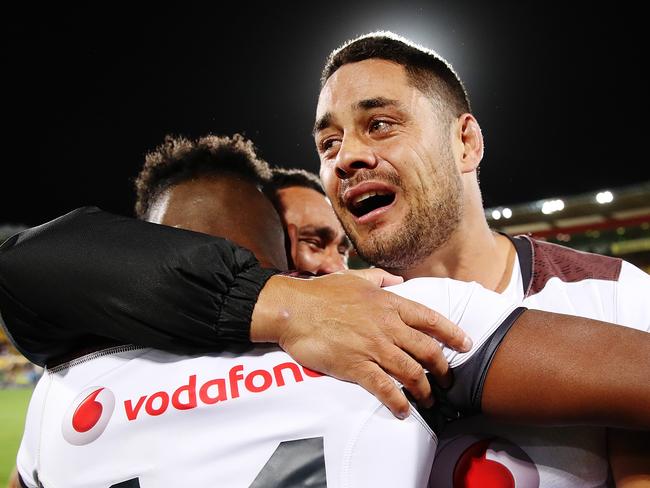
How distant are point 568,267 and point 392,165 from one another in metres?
0.62

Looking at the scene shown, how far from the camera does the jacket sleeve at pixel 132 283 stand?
1.21 m

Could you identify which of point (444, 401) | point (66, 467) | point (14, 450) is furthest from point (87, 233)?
point (14, 450)

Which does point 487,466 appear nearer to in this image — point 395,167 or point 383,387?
point 383,387

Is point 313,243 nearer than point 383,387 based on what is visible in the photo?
No

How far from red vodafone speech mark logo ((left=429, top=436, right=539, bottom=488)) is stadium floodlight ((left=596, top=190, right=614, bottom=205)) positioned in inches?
616

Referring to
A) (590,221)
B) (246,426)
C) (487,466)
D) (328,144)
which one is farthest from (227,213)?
(590,221)

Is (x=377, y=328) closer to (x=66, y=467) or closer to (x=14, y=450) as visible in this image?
(x=66, y=467)

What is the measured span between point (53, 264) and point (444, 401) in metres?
0.87

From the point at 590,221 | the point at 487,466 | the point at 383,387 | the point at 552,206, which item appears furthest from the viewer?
the point at 590,221

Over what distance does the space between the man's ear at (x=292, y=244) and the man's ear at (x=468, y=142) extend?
101 cm

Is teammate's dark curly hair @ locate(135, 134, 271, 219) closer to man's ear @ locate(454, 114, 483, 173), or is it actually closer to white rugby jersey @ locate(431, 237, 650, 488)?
man's ear @ locate(454, 114, 483, 173)

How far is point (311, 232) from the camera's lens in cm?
293

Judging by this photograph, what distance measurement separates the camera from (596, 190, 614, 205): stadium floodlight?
15.4 m

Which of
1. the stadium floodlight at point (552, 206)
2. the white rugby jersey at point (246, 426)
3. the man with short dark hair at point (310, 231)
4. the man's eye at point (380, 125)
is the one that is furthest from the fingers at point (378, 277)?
the stadium floodlight at point (552, 206)
